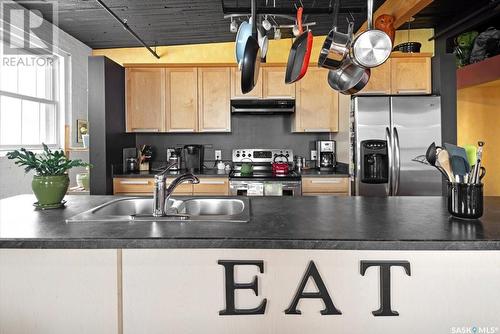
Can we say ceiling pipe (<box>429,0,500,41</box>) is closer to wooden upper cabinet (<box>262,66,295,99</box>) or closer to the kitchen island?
wooden upper cabinet (<box>262,66,295,99</box>)

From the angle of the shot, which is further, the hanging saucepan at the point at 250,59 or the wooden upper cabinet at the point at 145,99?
the wooden upper cabinet at the point at 145,99

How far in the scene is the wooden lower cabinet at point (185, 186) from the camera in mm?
3637

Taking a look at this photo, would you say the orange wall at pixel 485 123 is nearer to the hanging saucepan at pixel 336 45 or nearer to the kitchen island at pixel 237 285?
the hanging saucepan at pixel 336 45

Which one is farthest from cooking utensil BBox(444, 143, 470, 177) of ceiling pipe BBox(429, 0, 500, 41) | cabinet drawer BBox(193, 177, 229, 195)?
ceiling pipe BBox(429, 0, 500, 41)

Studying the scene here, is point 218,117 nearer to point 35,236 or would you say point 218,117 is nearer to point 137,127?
point 137,127

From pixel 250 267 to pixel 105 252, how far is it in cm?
54

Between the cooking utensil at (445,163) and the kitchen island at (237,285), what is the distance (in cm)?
26

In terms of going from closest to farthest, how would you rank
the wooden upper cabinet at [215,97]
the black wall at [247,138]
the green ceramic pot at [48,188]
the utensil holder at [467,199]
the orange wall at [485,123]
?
1. the utensil holder at [467,199]
2. the green ceramic pot at [48,188]
3. the wooden upper cabinet at [215,97]
4. the black wall at [247,138]
5. the orange wall at [485,123]

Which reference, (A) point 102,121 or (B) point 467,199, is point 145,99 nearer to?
(A) point 102,121

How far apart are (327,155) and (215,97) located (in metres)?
1.49

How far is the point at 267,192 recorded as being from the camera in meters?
3.56

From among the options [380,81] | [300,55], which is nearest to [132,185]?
[300,55]

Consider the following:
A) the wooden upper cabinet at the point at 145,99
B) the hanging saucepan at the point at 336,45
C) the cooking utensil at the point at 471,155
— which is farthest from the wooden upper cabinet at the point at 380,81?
the cooking utensil at the point at 471,155

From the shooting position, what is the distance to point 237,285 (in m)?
1.26
